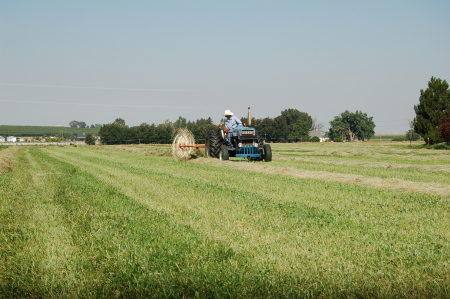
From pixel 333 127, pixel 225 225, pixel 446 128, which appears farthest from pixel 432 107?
pixel 333 127

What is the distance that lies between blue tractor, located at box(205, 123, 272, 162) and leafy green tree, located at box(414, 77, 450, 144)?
3050 cm

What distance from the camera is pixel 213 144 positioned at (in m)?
21.1

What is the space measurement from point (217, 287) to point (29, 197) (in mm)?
6973

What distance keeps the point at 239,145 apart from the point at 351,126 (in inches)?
4589

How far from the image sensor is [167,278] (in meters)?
4.14

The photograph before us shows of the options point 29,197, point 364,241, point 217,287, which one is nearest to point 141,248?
point 217,287

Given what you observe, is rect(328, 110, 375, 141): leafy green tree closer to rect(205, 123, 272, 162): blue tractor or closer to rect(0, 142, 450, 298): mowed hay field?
rect(205, 123, 272, 162): blue tractor

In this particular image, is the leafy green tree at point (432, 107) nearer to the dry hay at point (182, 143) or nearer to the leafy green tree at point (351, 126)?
the dry hay at point (182, 143)

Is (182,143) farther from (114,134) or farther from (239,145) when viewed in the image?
(114,134)

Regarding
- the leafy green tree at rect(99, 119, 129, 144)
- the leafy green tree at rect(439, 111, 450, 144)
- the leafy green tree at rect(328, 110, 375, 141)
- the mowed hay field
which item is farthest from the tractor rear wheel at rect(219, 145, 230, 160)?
the leafy green tree at rect(328, 110, 375, 141)

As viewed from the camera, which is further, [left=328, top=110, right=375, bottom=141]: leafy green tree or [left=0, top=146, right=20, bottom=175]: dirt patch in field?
[left=328, top=110, right=375, bottom=141]: leafy green tree

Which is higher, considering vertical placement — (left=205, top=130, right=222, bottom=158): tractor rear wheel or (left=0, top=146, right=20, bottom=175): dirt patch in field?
(left=205, top=130, right=222, bottom=158): tractor rear wheel

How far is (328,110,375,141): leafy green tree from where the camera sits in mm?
128375

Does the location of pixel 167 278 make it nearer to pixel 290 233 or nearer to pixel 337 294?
pixel 337 294
